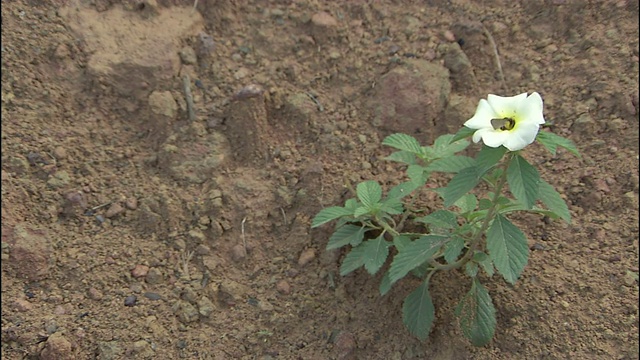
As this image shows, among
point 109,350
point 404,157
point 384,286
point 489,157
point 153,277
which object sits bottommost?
point 109,350

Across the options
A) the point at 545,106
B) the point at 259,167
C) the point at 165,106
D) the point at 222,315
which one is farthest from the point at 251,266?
the point at 545,106

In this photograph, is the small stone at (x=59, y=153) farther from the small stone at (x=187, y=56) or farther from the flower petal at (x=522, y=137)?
the flower petal at (x=522, y=137)

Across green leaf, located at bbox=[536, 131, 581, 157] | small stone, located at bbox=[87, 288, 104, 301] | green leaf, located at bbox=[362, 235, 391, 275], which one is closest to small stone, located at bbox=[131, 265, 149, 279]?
small stone, located at bbox=[87, 288, 104, 301]

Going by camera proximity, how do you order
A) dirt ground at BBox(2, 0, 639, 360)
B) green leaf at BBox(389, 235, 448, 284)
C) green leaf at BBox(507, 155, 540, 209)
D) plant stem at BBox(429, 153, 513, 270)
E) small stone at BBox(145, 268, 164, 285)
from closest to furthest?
green leaf at BBox(507, 155, 540, 209) → plant stem at BBox(429, 153, 513, 270) → green leaf at BBox(389, 235, 448, 284) → dirt ground at BBox(2, 0, 639, 360) → small stone at BBox(145, 268, 164, 285)

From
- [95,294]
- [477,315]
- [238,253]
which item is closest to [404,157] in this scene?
[477,315]

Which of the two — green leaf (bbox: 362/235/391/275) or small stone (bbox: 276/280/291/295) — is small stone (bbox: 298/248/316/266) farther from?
green leaf (bbox: 362/235/391/275)

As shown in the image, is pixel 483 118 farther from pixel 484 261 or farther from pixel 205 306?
pixel 205 306
